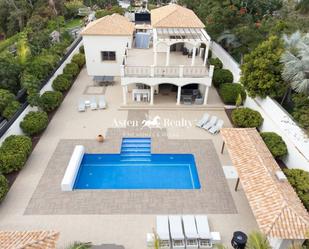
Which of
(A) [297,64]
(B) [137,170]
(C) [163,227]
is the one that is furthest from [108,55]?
(C) [163,227]

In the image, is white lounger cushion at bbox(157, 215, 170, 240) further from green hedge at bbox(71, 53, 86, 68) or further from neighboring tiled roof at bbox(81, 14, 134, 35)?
green hedge at bbox(71, 53, 86, 68)

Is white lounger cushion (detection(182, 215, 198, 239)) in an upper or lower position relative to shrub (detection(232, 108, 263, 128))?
lower

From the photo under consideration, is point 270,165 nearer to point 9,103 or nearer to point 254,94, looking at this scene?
point 254,94

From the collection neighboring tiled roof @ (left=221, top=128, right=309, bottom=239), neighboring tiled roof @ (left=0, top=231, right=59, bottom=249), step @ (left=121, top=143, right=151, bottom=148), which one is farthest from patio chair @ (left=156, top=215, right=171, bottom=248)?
step @ (left=121, top=143, right=151, bottom=148)

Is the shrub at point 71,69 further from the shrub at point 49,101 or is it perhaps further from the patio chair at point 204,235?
the patio chair at point 204,235

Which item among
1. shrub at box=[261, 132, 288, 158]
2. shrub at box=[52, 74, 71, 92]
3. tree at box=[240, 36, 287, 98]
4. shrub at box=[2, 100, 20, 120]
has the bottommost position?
shrub at box=[52, 74, 71, 92]

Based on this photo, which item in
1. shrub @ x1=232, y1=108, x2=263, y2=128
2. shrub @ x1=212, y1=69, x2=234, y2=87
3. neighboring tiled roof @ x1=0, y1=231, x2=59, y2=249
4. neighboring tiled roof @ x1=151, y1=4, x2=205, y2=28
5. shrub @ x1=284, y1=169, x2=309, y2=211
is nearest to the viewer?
neighboring tiled roof @ x1=0, y1=231, x2=59, y2=249

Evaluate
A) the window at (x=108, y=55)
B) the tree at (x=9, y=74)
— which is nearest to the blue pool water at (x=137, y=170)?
the tree at (x=9, y=74)
